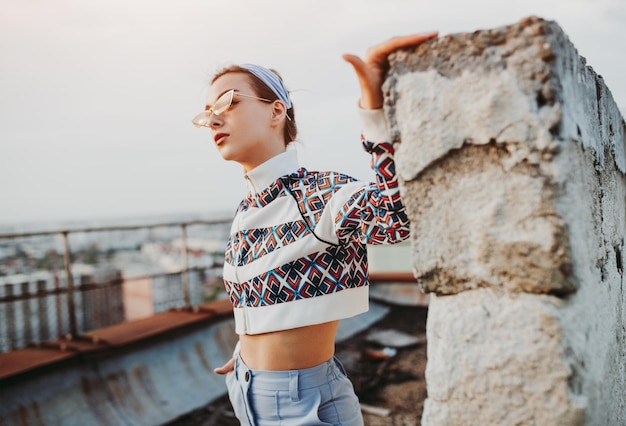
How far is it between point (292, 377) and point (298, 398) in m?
0.07

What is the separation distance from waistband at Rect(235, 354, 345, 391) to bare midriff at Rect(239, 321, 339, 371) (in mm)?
16

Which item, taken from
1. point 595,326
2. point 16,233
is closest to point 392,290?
point 16,233

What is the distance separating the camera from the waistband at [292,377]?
172 centimetres

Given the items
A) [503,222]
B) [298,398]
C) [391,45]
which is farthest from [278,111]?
[503,222]

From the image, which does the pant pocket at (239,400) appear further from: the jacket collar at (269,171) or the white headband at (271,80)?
the white headband at (271,80)

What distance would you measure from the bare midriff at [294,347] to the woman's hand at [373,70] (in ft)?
2.72

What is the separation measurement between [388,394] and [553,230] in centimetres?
355

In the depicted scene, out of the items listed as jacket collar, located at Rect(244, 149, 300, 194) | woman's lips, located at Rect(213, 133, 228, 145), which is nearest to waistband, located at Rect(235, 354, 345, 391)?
jacket collar, located at Rect(244, 149, 300, 194)

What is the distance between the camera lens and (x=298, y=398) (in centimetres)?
171

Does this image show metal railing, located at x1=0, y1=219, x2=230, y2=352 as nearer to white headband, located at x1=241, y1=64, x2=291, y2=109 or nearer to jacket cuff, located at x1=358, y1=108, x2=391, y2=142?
white headband, located at x1=241, y1=64, x2=291, y2=109

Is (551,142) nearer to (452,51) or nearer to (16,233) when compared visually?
(452,51)

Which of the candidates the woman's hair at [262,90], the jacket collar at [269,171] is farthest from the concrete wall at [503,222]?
the woman's hair at [262,90]

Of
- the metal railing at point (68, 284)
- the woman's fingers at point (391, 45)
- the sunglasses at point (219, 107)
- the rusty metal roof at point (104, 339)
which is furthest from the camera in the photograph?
the metal railing at point (68, 284)

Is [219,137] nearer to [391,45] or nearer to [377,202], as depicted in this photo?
[377,202]
